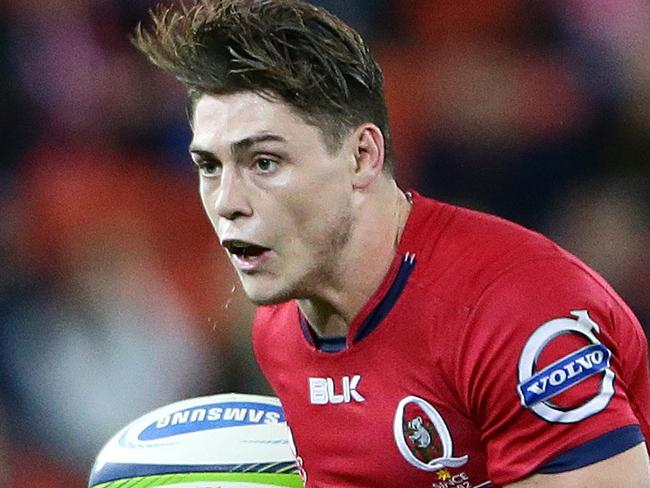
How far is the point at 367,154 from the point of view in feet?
7.43

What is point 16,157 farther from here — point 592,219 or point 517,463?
point 517,463

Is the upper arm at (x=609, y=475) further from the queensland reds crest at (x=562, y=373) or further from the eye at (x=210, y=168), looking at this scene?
the eye at (x=210, y=168)

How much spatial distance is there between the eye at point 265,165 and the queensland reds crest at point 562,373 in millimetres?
481

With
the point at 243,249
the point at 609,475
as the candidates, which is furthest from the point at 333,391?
the point at 609,475

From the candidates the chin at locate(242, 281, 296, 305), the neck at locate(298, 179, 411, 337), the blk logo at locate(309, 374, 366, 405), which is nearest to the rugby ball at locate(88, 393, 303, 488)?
the blk logo at locate(309, 374, 366, 405)

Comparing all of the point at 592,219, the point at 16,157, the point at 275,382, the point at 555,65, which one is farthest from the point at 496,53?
the point at 275,382

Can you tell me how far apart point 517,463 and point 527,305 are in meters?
0.23

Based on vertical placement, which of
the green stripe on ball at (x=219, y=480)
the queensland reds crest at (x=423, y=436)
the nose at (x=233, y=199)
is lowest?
the green stripe on ball at (x=219, y=480)

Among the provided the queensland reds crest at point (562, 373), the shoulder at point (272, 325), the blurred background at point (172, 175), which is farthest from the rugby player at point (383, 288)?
the blurred background at point (172, 175)

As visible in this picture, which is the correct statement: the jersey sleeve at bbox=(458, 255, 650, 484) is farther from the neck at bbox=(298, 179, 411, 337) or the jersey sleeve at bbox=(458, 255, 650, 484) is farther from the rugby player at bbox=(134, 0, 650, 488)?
the neck at bbox=(298, 179, 411, 337)

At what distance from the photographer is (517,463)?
79.9 inches

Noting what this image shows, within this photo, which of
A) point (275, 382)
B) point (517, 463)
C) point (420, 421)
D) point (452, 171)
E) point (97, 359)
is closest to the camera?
point (517, 463)

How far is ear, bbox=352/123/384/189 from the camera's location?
2.25 metres

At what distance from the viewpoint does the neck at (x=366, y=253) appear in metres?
2.29
